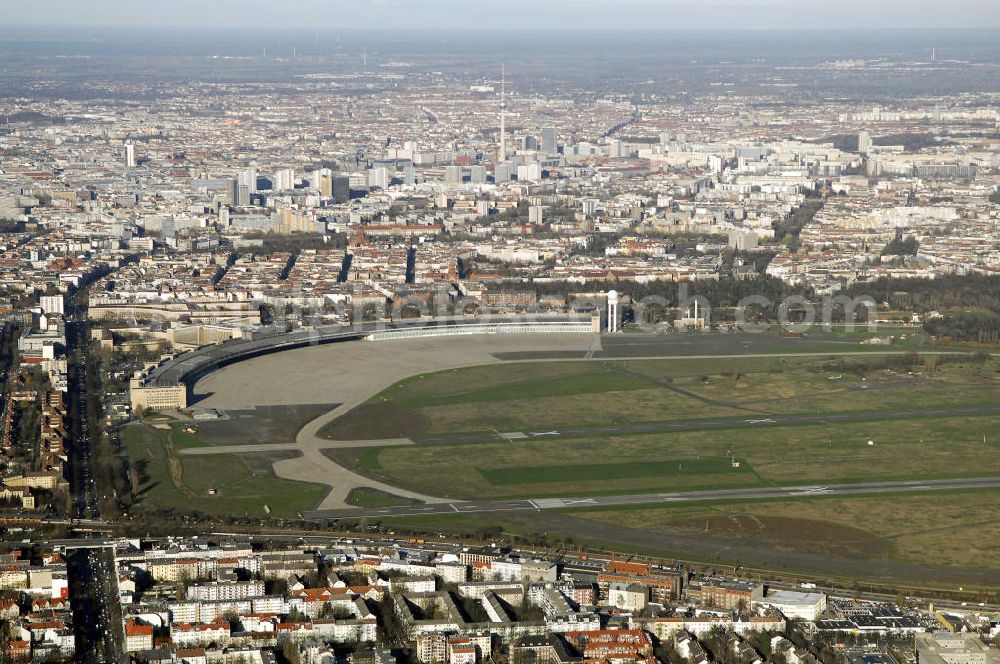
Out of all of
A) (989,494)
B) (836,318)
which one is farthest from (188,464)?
(836,318)

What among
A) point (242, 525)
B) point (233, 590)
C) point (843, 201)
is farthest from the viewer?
point (843, 201)

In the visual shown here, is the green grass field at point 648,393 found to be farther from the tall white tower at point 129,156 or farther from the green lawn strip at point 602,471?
the tall white tower at point 129,156

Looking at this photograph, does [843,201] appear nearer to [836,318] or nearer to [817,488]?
[836,318]

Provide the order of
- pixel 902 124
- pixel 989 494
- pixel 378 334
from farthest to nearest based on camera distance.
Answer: pixel 902 124 < pixel 378 334 < pixel 989 494

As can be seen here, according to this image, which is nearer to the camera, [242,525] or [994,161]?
[242,525]

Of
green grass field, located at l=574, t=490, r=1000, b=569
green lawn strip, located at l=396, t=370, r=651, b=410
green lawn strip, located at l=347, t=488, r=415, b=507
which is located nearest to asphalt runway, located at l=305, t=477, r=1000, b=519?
green lawn strip, located at l=347, t=488, r=415, b=507

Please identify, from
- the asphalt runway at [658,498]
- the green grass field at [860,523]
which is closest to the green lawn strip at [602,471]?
the asphalt runway at [658,498]

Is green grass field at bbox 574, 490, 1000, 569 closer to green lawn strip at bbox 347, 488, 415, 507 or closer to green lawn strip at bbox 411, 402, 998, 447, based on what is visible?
green lawn strip at bbox 347, 488, 415, 507
